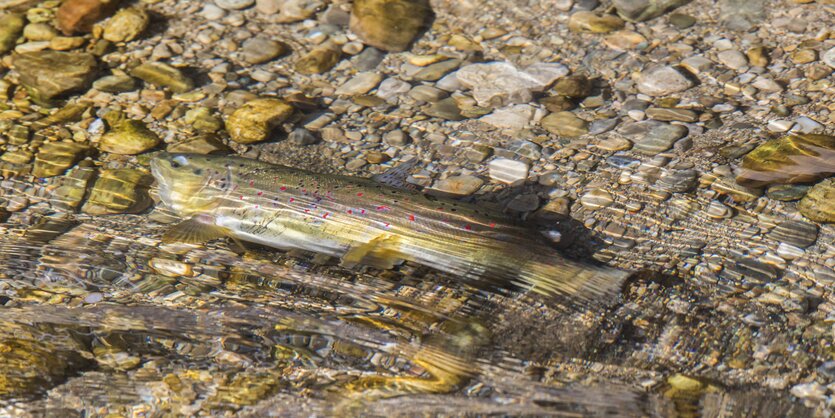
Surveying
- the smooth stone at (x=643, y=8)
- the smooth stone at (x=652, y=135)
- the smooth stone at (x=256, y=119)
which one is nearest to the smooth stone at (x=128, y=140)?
the smooth stone at (x=256, y=119)

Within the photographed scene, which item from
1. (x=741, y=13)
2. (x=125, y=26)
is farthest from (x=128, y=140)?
(x=741, y=13)

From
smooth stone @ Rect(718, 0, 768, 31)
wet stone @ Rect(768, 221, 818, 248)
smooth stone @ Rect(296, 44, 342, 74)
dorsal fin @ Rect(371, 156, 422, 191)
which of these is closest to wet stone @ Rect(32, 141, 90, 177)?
smooth stone @ Rect(296, 44, 342, 74)

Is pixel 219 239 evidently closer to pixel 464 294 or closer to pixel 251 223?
pixel 251 223

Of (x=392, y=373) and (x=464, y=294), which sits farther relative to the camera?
(x=464, y=294)

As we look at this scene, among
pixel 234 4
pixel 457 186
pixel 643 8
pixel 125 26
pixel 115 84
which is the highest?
pixel 643 8

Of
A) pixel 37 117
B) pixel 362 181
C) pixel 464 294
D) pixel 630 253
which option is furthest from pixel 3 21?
pixel 630 253

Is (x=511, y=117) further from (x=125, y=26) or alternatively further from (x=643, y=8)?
(x=125, y=26)

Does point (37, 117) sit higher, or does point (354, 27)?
point (354, 27)

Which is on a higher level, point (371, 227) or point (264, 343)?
point (371, 227)
